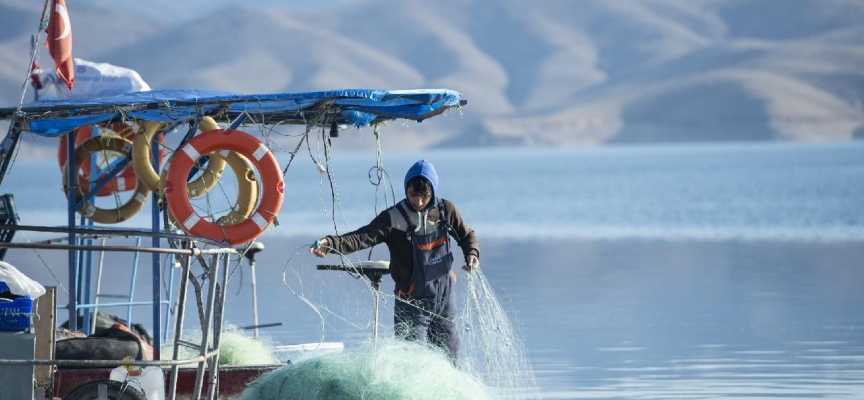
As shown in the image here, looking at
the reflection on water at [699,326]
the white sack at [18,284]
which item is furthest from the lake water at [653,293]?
the white sack at [18,284]

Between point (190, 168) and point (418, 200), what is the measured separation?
1586 millimetres

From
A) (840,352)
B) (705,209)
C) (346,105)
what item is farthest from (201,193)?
(705,209)

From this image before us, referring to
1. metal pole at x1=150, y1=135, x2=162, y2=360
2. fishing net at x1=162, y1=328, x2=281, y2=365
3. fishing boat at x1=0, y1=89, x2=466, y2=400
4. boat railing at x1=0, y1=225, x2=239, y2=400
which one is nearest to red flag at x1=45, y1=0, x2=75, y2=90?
fishing boat at x1=0, y1=89, x2=466, y2=400

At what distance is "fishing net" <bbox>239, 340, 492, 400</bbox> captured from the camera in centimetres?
745

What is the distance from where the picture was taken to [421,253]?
7.96 meters

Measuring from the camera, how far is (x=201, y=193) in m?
10.9

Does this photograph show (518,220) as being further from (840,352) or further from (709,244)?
(840,352)

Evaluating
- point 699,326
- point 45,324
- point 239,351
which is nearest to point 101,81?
point 239,351

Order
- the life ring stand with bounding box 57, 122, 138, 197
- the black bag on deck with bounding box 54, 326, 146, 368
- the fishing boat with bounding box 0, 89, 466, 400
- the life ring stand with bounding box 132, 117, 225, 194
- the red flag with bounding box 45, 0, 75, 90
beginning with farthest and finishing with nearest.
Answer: the life ring stand with bounding box 57, 122, 138, 197 < the life ring stand with bounding box 132, 117, 225, 194 < the red flag with bounding box 45, 0, 75, 90 < the black bag on deck with bounding box 54, 326, 146, 368 < the fishing boat with bounding box 0, 89, 466, 400

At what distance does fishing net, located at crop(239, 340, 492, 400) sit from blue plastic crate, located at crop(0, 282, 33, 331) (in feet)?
5.01

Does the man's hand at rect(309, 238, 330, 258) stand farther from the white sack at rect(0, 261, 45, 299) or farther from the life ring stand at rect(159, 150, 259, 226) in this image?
the life ring stand at rect(159, 150, 259, 226)

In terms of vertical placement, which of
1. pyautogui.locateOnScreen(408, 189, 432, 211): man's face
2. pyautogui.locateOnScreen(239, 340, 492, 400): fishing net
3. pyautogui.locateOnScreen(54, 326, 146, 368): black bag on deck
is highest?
pyautogui.locateOnScreen(408, 189, 432, 211): man's face

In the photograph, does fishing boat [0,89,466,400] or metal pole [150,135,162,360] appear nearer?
fishing boat [0,89,466,400]

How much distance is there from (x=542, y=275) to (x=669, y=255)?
398cm
